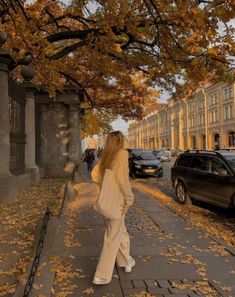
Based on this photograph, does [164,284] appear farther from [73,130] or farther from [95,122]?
[95,122]

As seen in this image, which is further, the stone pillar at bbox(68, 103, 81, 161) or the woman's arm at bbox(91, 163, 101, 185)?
the stone pillar at bbox(68, 103, 81, 161)

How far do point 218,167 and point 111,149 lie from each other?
248 inches

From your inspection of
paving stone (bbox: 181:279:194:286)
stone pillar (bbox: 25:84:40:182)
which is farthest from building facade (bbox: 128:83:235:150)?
paving stone (bbox: 181:279:194:286)

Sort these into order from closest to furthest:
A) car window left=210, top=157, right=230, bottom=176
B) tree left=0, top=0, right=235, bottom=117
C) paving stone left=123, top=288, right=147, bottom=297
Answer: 1. paving stone left=123, top=288, right=147, bottom=297
2. tree left=0, top=0, right=235, bottom=117
3. car window left=210, top=157, right=230, bottom=176

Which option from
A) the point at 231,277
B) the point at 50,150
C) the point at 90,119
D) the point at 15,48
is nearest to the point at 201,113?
the point at 90,119

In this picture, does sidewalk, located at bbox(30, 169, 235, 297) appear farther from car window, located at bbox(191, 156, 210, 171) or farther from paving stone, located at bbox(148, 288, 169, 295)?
car window, located at bbox(191, 156, 210, 171)

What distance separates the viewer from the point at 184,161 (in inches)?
503

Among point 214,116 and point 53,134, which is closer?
point 53,134

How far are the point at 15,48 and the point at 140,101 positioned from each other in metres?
17.5

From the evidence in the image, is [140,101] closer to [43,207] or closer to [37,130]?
[37,130]

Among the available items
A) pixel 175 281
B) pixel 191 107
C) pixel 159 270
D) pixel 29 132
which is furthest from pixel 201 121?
pixel 175 281

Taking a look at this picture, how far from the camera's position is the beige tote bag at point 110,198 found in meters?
4.70

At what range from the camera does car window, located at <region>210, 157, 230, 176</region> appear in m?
10.1

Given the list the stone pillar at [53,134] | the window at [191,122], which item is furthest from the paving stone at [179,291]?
the window at [191,122]
